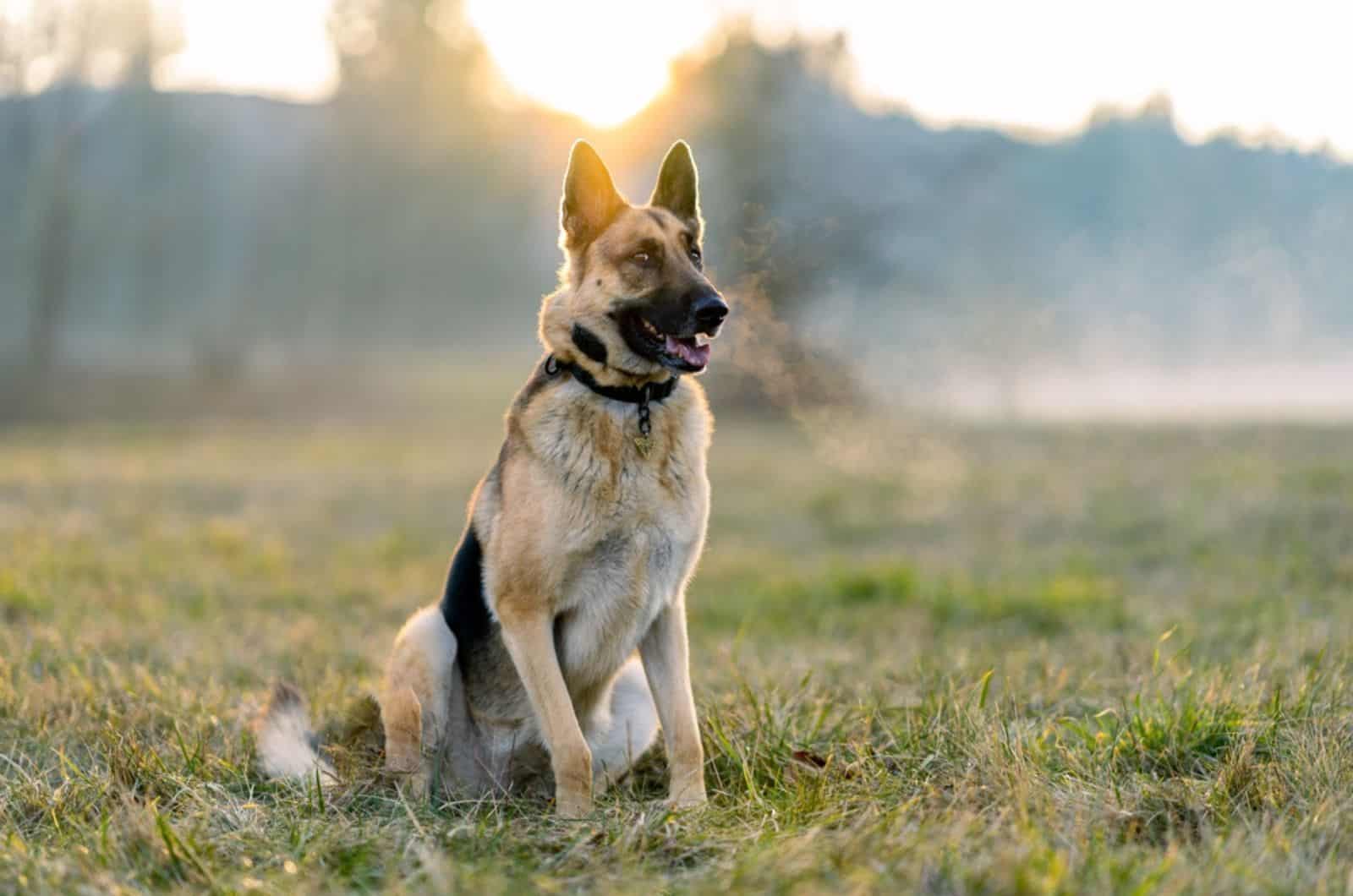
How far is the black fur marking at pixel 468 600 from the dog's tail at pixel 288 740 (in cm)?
57

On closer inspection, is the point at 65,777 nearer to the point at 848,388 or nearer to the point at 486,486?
the point at 486,486

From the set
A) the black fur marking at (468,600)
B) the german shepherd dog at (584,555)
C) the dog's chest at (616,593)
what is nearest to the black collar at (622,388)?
the german shepherd dog at (584,555)

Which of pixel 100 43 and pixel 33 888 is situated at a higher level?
pixel 100 43

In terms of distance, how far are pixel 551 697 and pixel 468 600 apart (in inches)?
23.0

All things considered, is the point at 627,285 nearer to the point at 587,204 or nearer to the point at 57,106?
the point at 587,204

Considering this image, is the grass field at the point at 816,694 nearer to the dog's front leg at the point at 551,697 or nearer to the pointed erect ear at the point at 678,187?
the dog's front leg at the point at 551,697

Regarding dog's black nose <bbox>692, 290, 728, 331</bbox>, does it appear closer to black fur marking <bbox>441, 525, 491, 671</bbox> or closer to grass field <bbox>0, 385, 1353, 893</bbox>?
black fur marking <bbox>441, 525, 491, 671</bbox>

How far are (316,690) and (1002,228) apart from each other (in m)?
32.2

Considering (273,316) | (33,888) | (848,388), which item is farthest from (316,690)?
(273,316)

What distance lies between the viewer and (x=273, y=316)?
1561 inches

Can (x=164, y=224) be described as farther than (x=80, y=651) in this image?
Yes

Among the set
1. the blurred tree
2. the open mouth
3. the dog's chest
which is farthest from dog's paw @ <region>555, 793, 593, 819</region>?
the blurred tree

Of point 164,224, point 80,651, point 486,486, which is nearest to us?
point 486,486

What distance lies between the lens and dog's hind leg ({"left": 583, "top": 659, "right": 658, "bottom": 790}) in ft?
12.5
